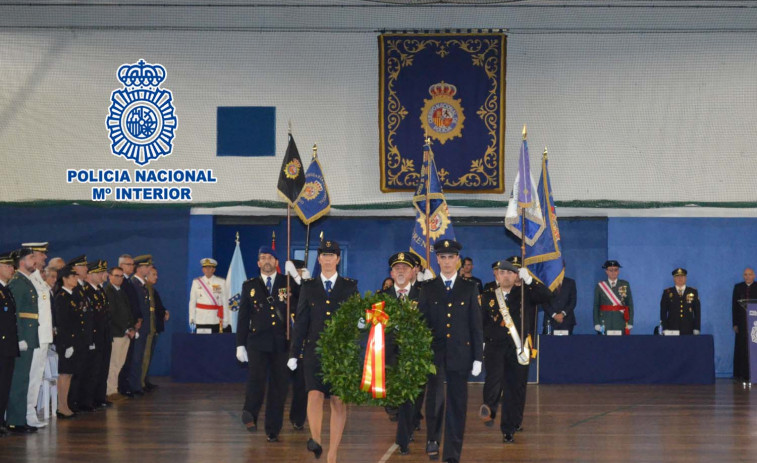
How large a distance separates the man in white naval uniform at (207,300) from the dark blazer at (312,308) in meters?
7.50

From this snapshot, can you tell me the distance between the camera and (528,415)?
37.9ft

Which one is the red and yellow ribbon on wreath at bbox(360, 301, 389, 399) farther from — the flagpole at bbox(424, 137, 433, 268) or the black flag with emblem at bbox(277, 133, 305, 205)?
the black flag with emblem at bbox(277, 133, 305, 205)

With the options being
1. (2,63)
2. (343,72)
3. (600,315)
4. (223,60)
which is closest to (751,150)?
(600,315)

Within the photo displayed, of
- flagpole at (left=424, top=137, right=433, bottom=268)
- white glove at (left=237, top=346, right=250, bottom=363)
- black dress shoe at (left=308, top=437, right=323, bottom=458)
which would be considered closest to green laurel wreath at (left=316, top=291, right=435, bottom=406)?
black dress shoe at (left=308, top=437, right=323, bottom=458)

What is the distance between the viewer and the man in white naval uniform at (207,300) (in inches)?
615

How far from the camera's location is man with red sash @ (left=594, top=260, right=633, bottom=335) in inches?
629

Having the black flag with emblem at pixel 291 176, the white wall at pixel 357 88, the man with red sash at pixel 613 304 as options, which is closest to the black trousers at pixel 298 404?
the black flag with emblem at pixel 291 176

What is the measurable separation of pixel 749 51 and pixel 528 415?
319 inches

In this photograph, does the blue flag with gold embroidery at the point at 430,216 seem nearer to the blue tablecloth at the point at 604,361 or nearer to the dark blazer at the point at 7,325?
the dark blazer at the point at 7,325

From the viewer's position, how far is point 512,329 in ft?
31.7

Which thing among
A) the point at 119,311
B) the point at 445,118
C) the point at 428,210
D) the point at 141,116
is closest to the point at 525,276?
the point at 428,210

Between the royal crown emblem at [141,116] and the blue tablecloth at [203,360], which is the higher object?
the royal crown emblem at [141,116]

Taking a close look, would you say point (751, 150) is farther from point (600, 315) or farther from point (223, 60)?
point (223, 60)

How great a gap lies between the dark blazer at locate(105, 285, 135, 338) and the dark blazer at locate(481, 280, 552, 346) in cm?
524
